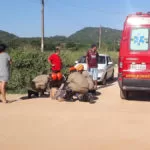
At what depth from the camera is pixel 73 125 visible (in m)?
8.41

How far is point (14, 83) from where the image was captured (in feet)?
46.6

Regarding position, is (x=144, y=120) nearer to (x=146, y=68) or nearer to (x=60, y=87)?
(x=146, y=68)

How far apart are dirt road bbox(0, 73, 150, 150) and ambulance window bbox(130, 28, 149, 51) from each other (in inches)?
65.5

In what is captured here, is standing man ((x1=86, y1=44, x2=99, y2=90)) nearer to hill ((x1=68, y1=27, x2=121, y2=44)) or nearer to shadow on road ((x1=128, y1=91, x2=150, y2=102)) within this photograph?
shadow on road ((x1=128, y1=91, x2=150, y2=102))

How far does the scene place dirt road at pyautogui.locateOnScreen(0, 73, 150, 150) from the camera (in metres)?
6.94

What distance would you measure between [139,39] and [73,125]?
14.6ft

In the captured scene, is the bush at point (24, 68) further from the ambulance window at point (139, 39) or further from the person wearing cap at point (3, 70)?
the ambulance window at point (139, 39)

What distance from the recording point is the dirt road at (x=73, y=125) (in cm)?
694

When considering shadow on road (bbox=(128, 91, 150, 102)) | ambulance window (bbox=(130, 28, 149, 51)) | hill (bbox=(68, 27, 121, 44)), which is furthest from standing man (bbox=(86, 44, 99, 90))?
hill (bbox=(68, 27, 121, 44))

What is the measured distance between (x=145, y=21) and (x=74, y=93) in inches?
117

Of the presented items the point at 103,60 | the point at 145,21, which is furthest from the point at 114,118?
the point at 103,60

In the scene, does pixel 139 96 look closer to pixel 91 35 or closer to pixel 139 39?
pixel 139 39

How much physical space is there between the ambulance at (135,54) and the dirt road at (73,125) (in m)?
0.65

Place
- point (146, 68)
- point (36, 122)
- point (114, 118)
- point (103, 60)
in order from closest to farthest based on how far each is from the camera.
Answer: point (36, 122) → point (114, 118) → point (146, 68) → point (103, 60)
